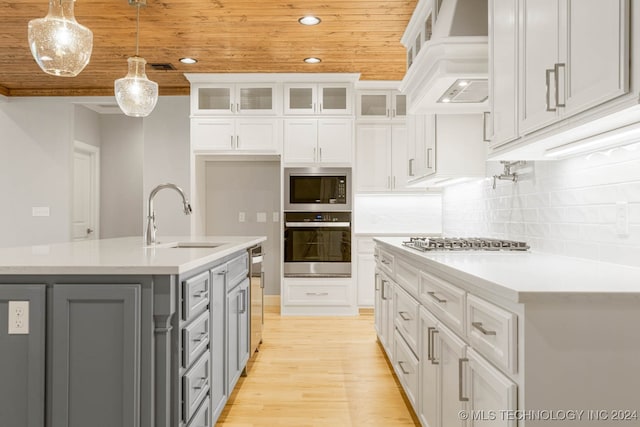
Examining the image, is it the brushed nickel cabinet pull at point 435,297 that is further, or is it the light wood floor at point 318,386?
the light wood floor at point 318,386

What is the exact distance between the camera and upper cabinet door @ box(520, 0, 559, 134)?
158 cm

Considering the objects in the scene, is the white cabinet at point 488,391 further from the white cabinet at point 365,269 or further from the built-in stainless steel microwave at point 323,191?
the white cabinet at point 365,269

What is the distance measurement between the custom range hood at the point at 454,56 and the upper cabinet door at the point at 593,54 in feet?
2.66

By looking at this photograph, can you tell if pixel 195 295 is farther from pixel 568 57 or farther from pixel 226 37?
pixel 226 37

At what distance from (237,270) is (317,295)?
2.40 meters

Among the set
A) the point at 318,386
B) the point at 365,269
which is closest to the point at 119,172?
the point at 365,269

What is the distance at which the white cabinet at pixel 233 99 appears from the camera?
5.21 meters

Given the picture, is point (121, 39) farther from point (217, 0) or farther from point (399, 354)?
point (399, 354)

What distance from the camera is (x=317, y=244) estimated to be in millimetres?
5180

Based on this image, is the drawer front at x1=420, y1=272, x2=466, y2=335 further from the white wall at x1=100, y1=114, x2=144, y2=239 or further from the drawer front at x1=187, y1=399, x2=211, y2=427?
the white wall at x1=100, y1=114, x2=144, y2=239

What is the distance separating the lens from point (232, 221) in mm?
5875

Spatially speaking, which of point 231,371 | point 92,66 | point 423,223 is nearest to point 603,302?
point 231,371

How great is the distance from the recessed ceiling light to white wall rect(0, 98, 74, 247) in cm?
374

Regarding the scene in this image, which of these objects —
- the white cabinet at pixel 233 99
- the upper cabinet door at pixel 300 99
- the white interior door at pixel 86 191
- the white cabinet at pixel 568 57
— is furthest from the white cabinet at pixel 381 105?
the white interior door at pixel 86 191
